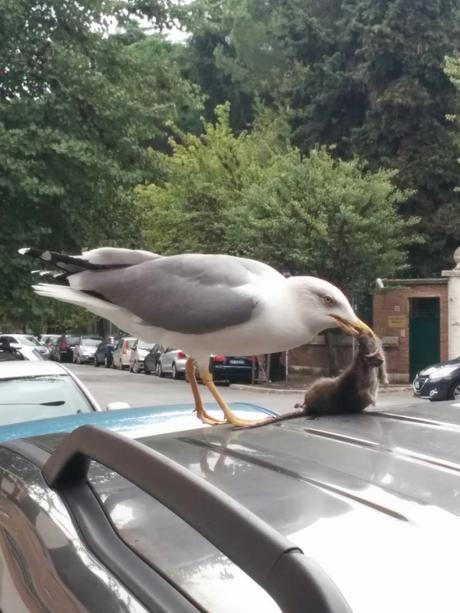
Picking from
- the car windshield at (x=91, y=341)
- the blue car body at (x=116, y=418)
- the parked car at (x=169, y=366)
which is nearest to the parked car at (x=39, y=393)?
the blue car body at (x=116, y=418)

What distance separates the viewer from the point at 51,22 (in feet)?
40.1

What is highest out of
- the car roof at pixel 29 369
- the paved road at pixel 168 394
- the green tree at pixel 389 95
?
the green tree at pixel 389 95

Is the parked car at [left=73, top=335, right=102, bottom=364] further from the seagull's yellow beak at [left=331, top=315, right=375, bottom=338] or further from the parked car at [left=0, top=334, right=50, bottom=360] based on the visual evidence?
the seagull's yellow beak at [left=331, top=315, right=375, bottom=338]

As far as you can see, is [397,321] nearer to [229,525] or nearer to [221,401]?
[221,401]

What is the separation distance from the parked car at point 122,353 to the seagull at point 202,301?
104ft

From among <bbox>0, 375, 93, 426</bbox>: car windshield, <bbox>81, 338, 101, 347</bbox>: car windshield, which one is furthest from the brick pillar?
<bbox>81, 338, 101, 347</bbox>: car windshield

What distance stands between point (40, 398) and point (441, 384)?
12.0 m

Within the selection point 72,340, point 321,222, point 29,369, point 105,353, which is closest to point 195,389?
point 29,369

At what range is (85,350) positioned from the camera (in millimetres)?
42844

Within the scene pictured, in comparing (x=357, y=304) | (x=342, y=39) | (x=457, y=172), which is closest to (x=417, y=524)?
(x=357, y=304)

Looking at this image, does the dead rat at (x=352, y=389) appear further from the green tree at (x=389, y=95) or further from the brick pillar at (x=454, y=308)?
the green tree at (x=389, y=95)

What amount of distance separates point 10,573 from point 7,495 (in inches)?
9.2

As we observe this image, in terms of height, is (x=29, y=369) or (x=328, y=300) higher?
(x=328, y=300)

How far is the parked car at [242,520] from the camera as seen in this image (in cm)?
120
